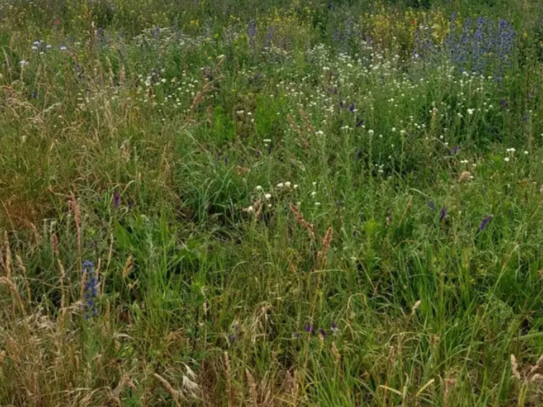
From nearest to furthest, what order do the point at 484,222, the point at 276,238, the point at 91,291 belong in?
the point at 91,291
the point at 484,222
the point at 276,238

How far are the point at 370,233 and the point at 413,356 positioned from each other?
70 centimetres

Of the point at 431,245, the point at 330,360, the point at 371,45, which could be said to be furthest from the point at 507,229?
the point at 371,45

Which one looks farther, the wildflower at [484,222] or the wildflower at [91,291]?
the wildflower at [484,222]

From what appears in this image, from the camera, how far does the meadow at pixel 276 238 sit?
216cm

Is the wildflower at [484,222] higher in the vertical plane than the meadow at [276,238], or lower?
higher

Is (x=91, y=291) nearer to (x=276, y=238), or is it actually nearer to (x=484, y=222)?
(x=276, y=238)

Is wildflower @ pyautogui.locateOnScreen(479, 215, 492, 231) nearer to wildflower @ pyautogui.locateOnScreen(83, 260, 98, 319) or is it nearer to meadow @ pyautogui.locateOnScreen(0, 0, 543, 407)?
meadow @ pyautogui.locateOnScreen(0, 0, 543, 407)

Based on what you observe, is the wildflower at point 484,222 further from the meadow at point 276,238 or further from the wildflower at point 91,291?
the wildflower at point 91,291

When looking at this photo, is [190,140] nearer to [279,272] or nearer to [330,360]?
[279,272]

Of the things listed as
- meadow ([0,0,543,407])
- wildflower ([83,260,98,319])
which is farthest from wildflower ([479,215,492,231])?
wildflower ([83,260,98,319])

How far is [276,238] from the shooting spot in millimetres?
2971

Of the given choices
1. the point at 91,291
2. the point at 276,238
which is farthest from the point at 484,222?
the point at 91,291

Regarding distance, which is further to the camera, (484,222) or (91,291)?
(484,222)

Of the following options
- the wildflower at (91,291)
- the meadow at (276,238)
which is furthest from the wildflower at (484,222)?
the wildflower at (91,291)
